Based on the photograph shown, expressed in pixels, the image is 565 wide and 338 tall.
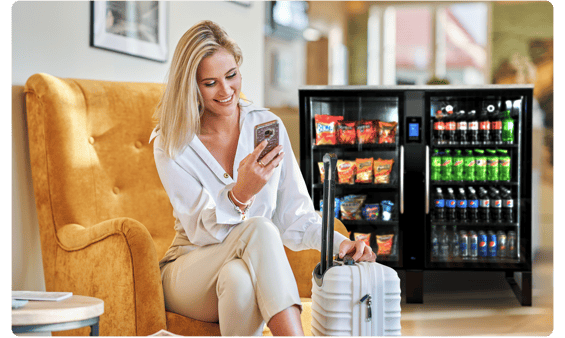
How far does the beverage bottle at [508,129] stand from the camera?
303 centimetres

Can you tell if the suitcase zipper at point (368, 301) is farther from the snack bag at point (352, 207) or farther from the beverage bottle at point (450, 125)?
the beverage bottle at point (450, 125)

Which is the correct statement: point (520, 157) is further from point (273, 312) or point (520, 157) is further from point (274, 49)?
point (273, 312)

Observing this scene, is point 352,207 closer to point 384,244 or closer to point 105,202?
point 384,244

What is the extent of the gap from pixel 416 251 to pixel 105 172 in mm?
1986

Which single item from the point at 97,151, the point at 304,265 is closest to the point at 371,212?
the point at 304,265

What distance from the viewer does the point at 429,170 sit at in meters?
2.99

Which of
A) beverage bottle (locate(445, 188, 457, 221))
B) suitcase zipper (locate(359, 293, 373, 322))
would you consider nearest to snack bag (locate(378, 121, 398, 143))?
beverage bottle (locate(445, 188, 457, 221))

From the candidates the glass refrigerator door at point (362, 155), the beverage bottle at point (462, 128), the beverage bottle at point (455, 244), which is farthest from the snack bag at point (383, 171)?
the beverage bottle at point (455, 244)

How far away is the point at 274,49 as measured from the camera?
3.29 meters

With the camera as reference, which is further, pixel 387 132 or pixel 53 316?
pixel 387 132

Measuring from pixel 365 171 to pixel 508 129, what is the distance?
3.00 ft

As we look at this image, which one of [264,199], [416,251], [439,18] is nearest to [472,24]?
[439,18]

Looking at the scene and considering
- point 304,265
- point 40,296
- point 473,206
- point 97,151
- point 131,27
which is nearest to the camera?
point 40,296

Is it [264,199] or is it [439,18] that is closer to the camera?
[264,199]
